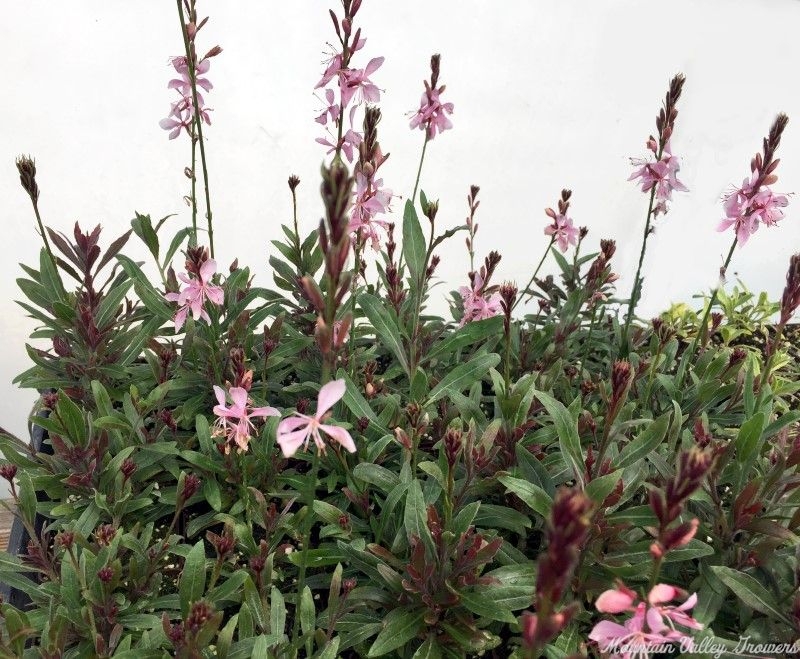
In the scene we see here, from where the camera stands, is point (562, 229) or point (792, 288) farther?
point (562, 229)

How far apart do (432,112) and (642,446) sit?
0.67 metres

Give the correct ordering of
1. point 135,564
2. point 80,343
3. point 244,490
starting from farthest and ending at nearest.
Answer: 1. point 80,343
2. point 244,490
3. point 135,564

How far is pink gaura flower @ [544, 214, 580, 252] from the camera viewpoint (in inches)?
54.2

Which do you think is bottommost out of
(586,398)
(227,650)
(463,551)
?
(227,650)

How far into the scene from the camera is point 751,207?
3.51 feet

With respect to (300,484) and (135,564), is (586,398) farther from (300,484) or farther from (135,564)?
(135,564)

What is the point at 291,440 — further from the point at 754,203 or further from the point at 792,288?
the point at 754,203

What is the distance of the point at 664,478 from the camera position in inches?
38.5

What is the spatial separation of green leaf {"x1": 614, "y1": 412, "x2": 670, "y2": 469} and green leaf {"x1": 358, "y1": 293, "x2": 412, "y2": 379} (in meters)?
0.36

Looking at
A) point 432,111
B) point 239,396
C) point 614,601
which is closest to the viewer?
point 614,601

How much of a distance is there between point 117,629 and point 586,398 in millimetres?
879

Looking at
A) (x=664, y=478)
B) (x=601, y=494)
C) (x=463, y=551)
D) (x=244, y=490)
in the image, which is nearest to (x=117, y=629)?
(x=244, y=490)

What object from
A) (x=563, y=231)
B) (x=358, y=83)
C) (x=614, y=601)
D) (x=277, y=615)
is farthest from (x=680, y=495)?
(x=563, y=231)

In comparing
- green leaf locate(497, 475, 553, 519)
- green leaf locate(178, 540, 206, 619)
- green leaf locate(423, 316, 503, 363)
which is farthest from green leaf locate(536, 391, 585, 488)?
green leaf locate(178, 540, 206, 619)
